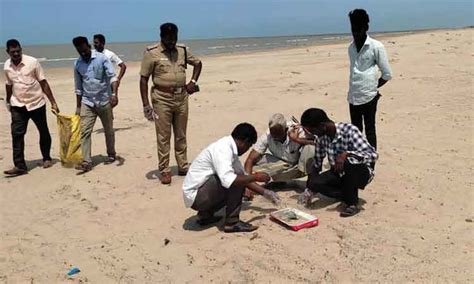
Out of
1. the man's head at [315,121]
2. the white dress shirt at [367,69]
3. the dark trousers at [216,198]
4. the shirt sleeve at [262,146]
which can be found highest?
the white dress shirt at [367,69]

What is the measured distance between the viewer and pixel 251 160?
221 inches

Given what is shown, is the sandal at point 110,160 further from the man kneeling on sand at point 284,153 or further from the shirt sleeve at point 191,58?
the man kneeling on sand at point 284,153

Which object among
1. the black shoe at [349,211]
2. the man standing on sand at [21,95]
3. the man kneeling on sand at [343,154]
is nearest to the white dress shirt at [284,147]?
the man kneeling on sand at [343,154]

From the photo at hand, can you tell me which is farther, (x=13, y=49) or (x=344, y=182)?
(x=13, y=49)

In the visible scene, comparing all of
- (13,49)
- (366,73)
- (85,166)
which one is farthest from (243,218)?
(13,49)

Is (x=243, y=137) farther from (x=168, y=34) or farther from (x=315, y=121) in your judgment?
(x=168, y=34)

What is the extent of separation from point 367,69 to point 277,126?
1277 millimetres

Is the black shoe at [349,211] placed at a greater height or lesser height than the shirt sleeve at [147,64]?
lesser

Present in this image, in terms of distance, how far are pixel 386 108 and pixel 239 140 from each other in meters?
5.91

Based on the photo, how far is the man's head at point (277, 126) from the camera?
5.50 metres

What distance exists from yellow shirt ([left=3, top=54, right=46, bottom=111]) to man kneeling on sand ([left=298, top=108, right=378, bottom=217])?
416cm

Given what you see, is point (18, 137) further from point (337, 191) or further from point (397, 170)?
point (397, 170)

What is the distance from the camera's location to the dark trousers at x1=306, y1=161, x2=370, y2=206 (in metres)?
4.84

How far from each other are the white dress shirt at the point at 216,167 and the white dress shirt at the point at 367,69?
6.24 ft
